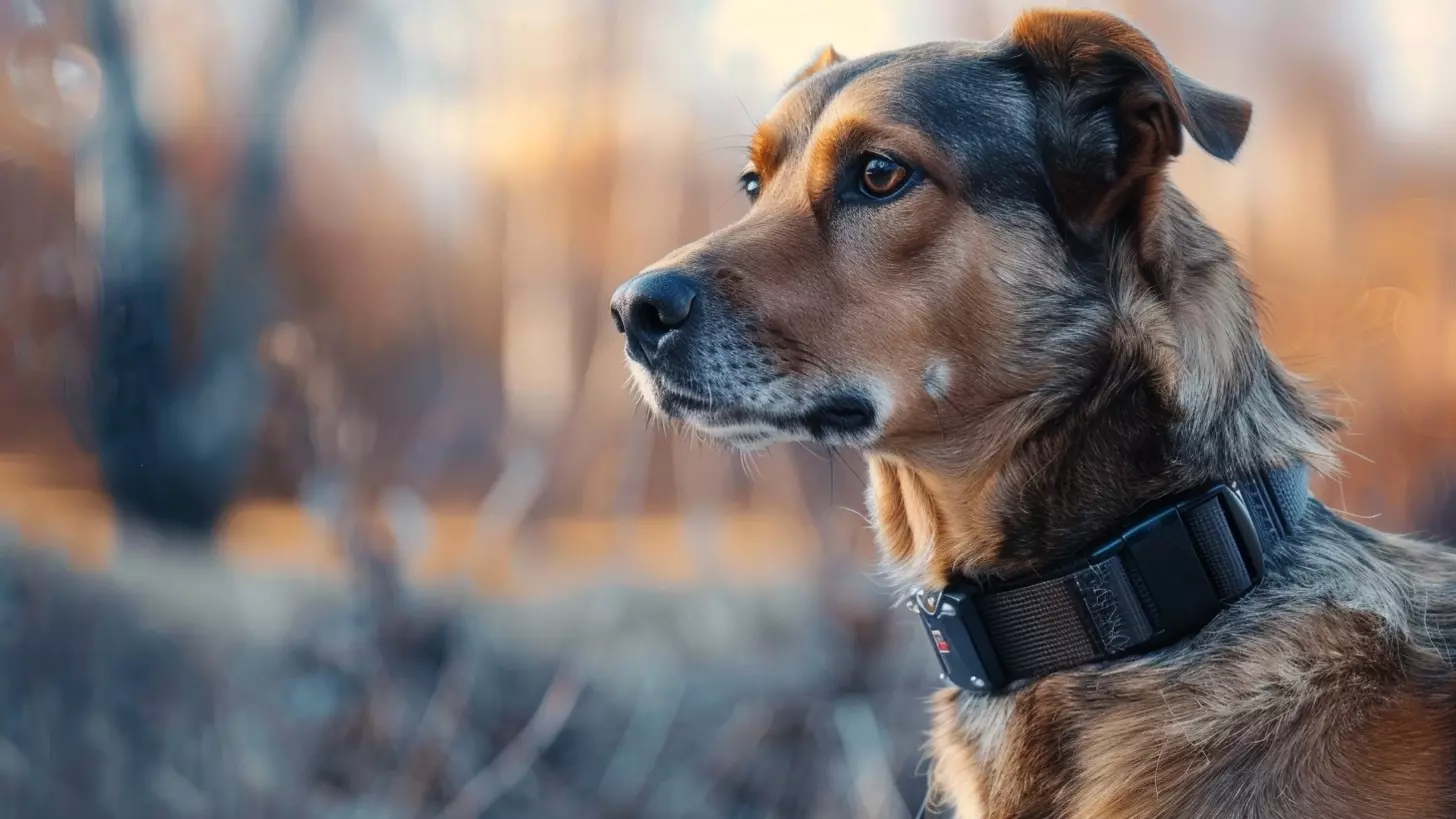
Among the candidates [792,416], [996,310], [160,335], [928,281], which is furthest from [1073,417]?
[160,335]

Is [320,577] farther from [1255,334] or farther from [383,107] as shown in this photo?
[1255,334]

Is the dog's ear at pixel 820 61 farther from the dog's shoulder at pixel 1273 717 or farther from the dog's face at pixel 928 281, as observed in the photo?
the dog's shoulder at pixel 1273 717

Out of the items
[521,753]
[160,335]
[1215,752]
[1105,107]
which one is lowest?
[521,753]

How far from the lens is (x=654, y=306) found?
2049 mm

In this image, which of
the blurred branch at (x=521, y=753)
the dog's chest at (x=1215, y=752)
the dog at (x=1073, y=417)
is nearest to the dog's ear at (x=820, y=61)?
the dog at (x=1073, y=417)

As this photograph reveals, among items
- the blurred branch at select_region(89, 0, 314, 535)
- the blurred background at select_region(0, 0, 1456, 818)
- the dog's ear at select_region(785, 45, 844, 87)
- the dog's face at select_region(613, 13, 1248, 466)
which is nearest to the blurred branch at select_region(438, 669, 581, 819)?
the blurred background at select_region(0, 0, 1456, 818)

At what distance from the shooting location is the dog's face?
2.03 meters

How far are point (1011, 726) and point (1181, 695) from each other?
27cm

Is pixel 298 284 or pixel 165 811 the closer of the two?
pixel 165 811

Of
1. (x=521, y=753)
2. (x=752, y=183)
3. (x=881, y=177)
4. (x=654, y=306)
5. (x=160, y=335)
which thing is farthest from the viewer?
(x=160, y=335)

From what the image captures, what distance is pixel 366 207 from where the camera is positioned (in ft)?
17.1

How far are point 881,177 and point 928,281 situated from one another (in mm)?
237

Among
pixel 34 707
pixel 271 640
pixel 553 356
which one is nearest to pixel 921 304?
pixel 553 356

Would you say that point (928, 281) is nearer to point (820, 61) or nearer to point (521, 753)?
point (820, 61)
